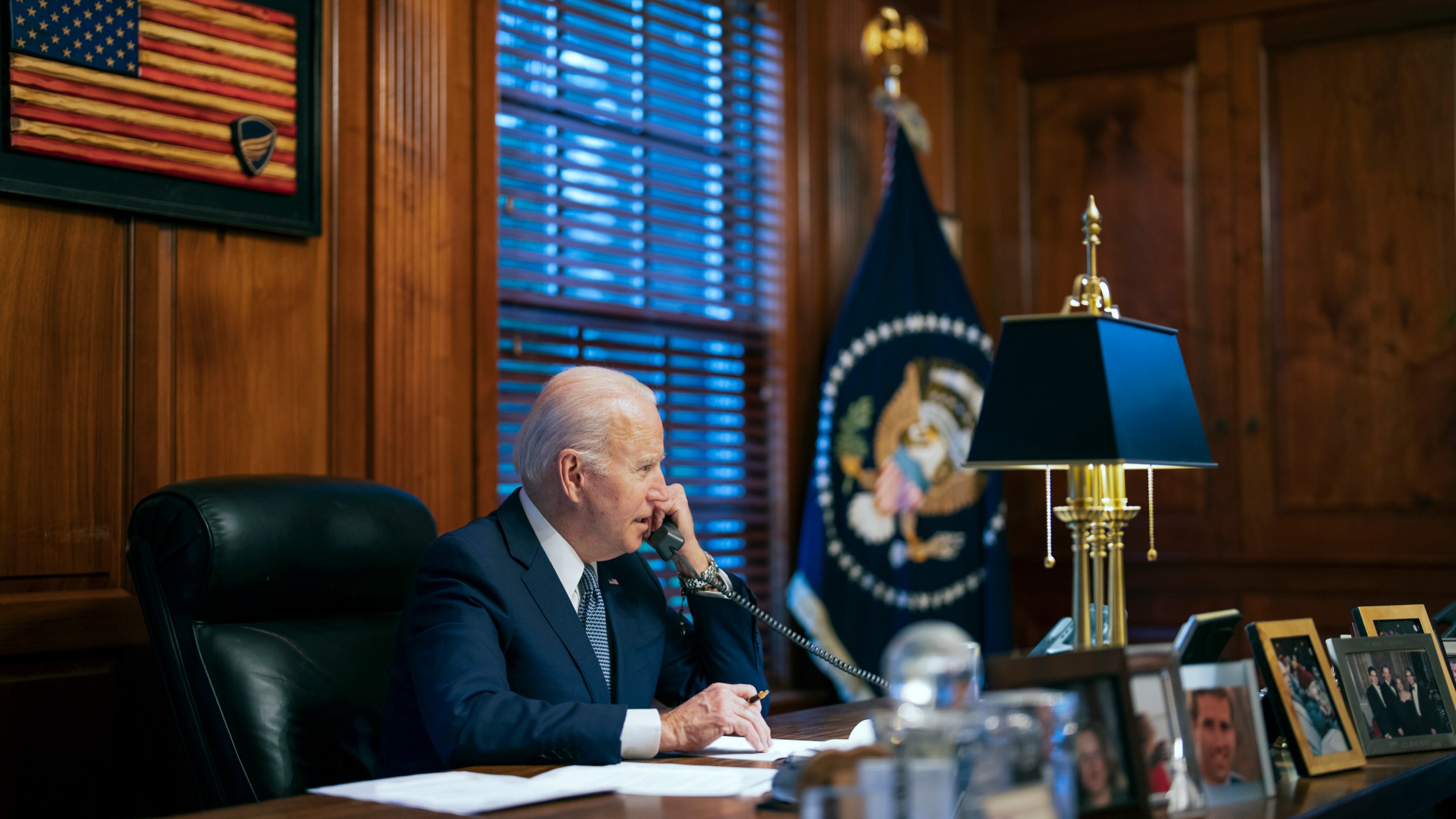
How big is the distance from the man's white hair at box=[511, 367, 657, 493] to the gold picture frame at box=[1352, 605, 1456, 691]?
41.4 inches

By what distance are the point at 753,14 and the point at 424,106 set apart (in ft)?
4.02

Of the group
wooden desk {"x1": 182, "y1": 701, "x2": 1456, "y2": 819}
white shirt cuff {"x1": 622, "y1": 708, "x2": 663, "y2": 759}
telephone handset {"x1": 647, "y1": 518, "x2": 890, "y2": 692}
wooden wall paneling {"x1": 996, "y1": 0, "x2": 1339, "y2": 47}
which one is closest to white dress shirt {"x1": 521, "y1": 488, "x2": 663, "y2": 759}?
telephone handset {"x1": 647, "y1": 518, "x2": 890, "y2": 692}

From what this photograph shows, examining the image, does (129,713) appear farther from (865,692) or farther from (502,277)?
(865,692)

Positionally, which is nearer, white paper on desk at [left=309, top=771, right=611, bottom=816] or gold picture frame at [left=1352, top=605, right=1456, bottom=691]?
white paper on desk at [left=309, top=771, right=611, bottom=816]

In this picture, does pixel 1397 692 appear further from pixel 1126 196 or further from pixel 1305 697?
pixel 1126 196

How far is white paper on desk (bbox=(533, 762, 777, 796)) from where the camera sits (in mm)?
1456

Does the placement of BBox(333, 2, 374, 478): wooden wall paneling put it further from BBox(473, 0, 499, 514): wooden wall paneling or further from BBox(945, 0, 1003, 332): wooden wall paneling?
BBox(945, 0, 1003, 332): wooden wall paneling

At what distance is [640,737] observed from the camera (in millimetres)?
1685

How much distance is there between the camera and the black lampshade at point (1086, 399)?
1.76 metres

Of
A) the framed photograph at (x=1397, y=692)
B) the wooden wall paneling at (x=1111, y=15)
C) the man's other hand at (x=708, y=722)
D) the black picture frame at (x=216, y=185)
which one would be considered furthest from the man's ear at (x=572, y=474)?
the wooden wall paneling at (x=1111, y=15)

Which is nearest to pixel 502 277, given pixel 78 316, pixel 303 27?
pixel 303 27

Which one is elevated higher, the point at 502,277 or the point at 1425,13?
the point at 1425,13

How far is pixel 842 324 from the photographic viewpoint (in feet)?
Answer: 12.3

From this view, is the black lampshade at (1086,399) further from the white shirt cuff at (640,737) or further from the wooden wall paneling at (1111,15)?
the wooden wall paneling at (1111,15)
